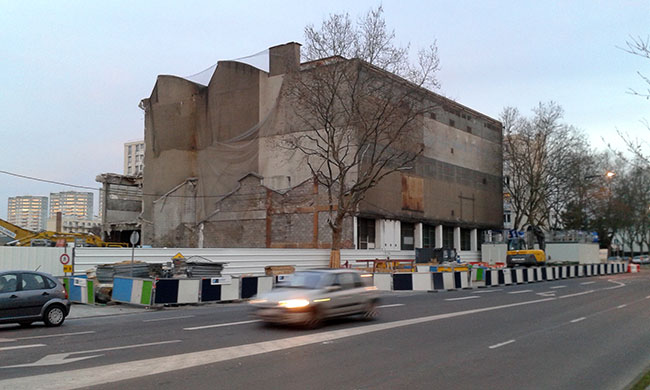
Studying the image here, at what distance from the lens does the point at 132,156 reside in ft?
613

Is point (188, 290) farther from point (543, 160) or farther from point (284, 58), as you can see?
point (543, 160)

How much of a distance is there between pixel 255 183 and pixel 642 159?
137ft

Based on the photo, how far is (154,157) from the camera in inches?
2317

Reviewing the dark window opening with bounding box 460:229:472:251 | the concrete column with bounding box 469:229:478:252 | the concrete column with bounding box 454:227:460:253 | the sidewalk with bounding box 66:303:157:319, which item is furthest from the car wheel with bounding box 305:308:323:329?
Result: the concrete column with bounding box 469:229:478:252

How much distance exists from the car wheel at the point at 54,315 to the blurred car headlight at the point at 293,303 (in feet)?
20.1

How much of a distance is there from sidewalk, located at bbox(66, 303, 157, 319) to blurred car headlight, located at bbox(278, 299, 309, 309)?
827 cm

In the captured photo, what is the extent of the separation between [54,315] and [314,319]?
6944 millimetres

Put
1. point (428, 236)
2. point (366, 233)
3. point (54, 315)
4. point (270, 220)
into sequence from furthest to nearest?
point (428, 236) → point (270, 220) → point (366, 233) → point (54, 315)

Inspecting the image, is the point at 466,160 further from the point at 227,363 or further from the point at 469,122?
the point at 227,363

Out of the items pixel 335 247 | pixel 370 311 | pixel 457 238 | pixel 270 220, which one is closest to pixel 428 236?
pixel 457 238

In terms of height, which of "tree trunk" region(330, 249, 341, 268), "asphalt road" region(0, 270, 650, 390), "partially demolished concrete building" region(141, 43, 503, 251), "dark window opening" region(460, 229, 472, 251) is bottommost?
"asphalt road" region(0, 270, 650, 390)

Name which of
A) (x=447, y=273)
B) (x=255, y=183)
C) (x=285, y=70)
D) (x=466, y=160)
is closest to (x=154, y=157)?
(x=255, y=183)

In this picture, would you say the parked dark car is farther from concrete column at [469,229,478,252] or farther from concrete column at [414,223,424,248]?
concrete column at [469,229,478,252]

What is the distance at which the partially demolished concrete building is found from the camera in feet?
162
